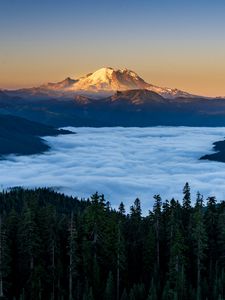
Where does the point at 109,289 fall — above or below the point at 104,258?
below

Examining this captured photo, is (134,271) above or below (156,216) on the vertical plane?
below

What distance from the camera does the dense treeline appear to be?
3253 inches

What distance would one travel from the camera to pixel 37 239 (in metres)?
85.9

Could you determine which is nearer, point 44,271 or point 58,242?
point 44,271

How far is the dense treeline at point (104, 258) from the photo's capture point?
82625mm

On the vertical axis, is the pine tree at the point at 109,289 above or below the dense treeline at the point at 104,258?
below

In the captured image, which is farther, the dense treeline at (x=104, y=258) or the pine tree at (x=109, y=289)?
the dense treeline at (x=104, y=258)

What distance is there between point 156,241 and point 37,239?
815 inches

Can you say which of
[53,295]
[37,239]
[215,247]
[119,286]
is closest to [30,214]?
[37,239]

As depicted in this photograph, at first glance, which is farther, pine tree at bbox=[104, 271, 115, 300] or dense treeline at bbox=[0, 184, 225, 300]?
dense treeline at bbox=[0, 184, 225, 300]

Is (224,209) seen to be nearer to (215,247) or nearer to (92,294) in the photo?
(215,247)

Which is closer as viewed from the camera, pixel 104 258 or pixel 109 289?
pixel 109 289

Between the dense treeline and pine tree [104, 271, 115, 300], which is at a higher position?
the dense treeline

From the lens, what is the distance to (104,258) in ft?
295
